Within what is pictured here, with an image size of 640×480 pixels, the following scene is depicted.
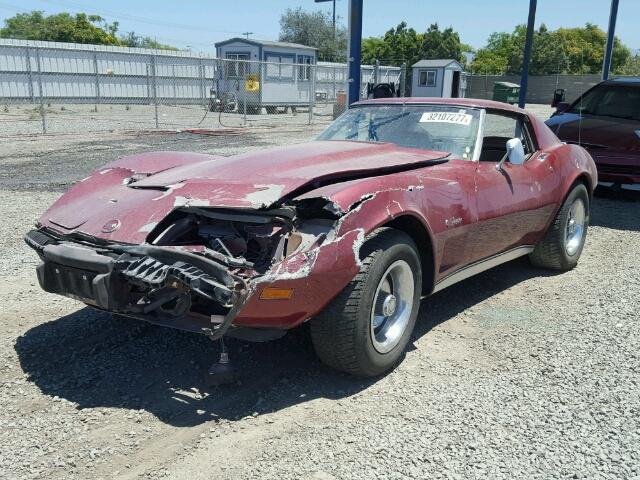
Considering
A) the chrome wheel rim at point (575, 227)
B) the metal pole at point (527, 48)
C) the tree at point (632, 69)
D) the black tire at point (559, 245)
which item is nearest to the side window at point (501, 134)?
the black tire at point (559, 245)

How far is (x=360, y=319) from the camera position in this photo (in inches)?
127

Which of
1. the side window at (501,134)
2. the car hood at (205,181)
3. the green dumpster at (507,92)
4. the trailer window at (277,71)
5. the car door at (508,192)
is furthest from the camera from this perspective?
the green dumpster at (507,92)

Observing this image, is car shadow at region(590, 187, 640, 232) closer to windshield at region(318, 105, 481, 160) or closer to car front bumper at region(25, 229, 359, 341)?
windshield at region(318, 105, 481, 160)

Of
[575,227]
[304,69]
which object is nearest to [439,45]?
[304,69]

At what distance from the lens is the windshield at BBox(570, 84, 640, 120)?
902cm

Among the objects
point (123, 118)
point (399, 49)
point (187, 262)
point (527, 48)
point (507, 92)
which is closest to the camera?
point (187, 262)

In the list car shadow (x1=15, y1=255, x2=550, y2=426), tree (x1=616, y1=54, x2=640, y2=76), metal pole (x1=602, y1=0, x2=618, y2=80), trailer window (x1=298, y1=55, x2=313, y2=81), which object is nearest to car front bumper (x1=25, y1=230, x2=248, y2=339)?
car shadow (x1=15, y1=255, x2=550, y2=426)

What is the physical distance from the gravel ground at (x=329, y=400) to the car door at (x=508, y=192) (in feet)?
1.89

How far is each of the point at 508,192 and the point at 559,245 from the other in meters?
1.21

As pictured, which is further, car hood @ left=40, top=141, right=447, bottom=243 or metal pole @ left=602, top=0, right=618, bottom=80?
metal pole @ left=602, top=0, right=618, bottom=80

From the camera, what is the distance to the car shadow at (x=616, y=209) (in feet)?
25.7

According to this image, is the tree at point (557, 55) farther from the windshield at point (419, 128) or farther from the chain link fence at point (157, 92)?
the windshield at point (419, 128)

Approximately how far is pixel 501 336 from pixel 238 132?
14.9 meters

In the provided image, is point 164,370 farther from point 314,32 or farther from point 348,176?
point 314,32
